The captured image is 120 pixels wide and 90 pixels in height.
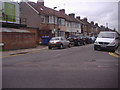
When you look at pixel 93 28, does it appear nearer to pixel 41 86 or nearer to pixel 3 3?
pixel 3 3

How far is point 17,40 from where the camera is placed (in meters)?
19.4

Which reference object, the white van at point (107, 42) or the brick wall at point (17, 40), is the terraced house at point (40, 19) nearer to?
the brick wall at point (17, 40)

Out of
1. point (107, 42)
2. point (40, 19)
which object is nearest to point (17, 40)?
point (107, 42)

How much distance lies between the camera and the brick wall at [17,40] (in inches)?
706

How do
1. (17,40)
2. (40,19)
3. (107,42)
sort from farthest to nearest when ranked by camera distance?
(40,19)
(17,40)
(107,42)

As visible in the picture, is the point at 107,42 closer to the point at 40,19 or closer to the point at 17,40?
the point at 17,40

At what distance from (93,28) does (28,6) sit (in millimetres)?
41240

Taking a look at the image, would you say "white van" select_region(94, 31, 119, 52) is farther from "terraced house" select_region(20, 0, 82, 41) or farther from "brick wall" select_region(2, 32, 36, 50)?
"terraced house" select_region(20, 0, 82, 41)

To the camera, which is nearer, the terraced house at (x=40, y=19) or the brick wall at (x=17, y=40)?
the brick wall at (x=17, y=40)

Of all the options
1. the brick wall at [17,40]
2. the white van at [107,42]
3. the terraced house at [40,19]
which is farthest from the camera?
the terraced house at [40,19]

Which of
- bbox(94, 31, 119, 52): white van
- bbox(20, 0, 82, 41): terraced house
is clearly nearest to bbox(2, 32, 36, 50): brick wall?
bbox(20, 0, 82, 41): terraced house

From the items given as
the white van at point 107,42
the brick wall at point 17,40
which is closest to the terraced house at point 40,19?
the brick wall at point 17,40

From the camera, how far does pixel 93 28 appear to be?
67.9 m

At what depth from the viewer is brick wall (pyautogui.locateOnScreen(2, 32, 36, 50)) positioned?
17922 mm
